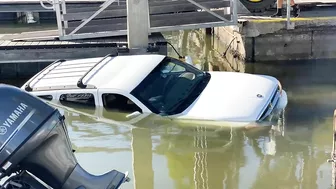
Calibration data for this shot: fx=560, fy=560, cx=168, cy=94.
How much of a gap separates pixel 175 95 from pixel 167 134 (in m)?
0.59

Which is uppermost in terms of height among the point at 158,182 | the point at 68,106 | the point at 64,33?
the point at 64,33

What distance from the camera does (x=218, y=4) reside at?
11859 millimetres

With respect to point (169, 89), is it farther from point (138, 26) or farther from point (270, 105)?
point (138, 26)

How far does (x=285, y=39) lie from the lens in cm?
1317

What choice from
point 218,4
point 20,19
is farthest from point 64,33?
point 20,19

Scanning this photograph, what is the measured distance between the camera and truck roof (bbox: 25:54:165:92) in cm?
812

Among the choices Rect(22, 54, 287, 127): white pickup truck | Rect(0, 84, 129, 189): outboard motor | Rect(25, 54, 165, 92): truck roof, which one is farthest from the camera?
Rect(25, 54, 165, 92): truck roof

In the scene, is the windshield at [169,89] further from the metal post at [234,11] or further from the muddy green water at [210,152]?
the metal post at [234,11]

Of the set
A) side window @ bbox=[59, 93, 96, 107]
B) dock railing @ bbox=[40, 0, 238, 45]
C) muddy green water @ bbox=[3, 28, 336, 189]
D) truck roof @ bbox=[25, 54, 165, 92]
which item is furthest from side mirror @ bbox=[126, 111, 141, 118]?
dock railing @ bbox=[40, 0, 238, 45]

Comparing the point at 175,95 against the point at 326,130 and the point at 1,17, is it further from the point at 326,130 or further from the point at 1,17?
the point at 1,17

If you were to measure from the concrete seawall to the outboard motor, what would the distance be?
901 cm

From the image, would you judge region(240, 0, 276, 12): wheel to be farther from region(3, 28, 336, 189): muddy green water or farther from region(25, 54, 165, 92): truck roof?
region(25, 54, 165, 92): truck roof

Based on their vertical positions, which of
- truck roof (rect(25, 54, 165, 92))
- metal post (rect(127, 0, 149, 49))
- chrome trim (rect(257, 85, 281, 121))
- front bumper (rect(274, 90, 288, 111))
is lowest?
front bumper (rect(274, 90, 288, 111))

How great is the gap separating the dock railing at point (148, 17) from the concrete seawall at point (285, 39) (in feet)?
3.72
